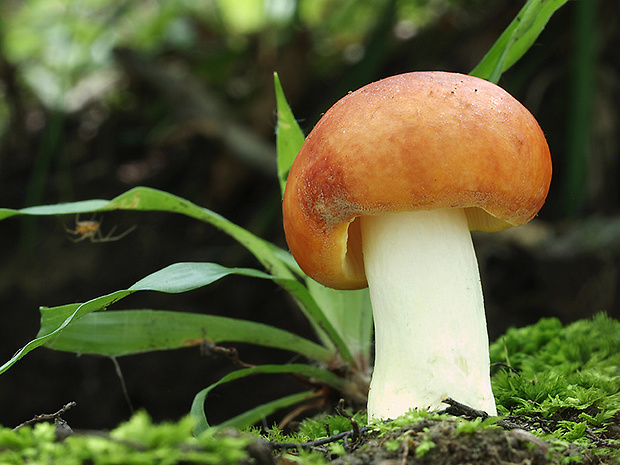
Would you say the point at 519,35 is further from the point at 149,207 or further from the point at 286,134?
the point at 149,207

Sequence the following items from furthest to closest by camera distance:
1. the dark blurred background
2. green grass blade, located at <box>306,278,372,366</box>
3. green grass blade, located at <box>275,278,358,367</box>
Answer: the dark blurred background → green grass blade, located at <box>306,278,372,366</box> → green grass blade, located at <box>275,278,358,367</box>

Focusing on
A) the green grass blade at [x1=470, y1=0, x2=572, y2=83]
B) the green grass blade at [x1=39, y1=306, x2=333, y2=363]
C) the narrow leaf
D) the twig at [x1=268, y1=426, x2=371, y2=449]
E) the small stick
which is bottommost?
the narrow leaf

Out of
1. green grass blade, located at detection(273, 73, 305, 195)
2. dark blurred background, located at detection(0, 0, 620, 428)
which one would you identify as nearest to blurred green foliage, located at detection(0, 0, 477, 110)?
dark blurred background, located at detection(0, 0, 620, 428)

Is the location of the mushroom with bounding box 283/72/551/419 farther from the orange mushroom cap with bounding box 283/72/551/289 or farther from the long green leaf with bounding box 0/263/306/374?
the long green leaf with bounding box 0/263/306/374

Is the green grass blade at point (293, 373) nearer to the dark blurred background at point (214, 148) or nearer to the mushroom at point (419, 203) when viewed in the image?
the mushroom at point (419, 203)

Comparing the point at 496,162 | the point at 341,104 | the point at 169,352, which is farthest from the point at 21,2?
the point at 496,162

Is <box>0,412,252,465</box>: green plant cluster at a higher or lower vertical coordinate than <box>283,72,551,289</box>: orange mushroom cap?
lower
